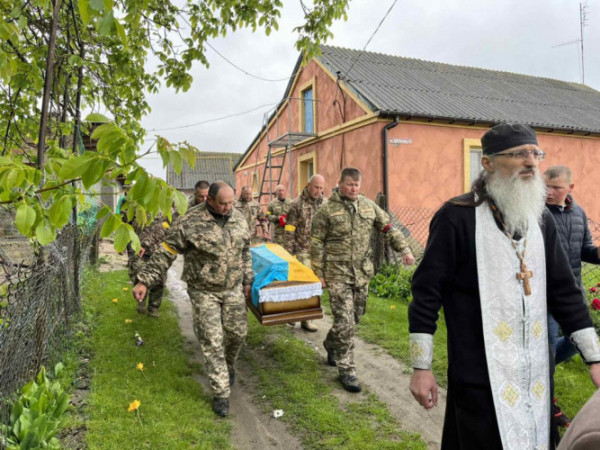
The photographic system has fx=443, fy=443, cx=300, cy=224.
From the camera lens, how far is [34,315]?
3320 mm

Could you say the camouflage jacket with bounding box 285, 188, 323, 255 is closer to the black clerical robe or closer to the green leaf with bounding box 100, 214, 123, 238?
the black clerical robe

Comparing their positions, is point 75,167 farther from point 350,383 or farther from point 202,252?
point 350,383

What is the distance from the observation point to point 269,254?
5082mm

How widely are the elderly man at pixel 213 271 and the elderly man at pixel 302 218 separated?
3431 mm

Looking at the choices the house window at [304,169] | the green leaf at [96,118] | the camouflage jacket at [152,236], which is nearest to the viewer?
the green leaf at [96,118]

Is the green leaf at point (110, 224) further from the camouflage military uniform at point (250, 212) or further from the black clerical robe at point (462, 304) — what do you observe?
the camouflage military uniform at point (250, 212)

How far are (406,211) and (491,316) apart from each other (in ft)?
33.6

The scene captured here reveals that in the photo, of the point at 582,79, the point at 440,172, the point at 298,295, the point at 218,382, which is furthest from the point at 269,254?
the point at 582,79

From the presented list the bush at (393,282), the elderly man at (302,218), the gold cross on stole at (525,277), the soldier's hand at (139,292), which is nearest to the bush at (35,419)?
the soldier's hand at (139,292)

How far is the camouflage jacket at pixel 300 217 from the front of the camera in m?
8.25

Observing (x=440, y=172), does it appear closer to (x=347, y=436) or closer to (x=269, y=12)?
(x=269, y=12)

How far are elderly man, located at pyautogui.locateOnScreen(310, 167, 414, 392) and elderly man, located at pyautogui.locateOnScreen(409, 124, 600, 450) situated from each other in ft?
8.19

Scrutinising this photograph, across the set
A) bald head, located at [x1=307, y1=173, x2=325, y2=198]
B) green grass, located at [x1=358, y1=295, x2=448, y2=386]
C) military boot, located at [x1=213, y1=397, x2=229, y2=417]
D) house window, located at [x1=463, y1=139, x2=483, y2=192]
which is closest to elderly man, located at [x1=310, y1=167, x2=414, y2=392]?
green grass, located at [x1=358, y1=295, x2=448, y2=386]

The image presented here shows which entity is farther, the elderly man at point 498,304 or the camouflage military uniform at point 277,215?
the camouflage military uniform at point 277,215
